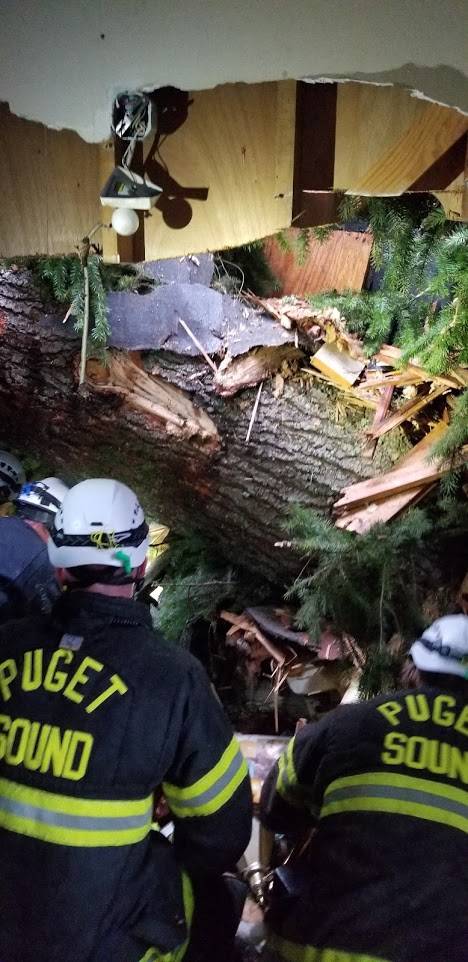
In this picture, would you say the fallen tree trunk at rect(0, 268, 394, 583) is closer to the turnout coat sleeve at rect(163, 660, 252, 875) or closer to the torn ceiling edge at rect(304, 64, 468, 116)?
the turnout coat sleeve at rect(163, 660, 252, 875)

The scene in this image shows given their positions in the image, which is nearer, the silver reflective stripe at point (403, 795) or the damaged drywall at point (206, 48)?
the damaged drywall at point (206, 48)

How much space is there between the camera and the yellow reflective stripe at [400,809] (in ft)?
5.43

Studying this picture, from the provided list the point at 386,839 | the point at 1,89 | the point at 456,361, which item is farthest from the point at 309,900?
the point at 1,89

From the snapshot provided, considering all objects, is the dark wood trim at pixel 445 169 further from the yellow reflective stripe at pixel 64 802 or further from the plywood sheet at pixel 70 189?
the yellow reflective stripe at pixel 64 802

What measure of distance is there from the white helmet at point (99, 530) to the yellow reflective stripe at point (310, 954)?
1074 mm

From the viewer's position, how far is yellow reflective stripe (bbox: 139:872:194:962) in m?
1.74

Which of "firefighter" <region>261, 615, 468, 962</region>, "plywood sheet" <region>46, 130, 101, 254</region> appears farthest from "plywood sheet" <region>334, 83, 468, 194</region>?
"firefighter" <region>261, 615, 468, 962</region>

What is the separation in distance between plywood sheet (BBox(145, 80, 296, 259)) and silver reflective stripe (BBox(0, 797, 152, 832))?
4.96 feet

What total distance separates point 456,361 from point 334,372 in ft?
1.87

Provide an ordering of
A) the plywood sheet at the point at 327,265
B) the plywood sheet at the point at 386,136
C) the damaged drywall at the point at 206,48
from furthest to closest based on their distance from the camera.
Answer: the plywood sheet at the point at 327,265, the plywood sheet at the point at 386,136, the damaged drywall at the point at 206,48

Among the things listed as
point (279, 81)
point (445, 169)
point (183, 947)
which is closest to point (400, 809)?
point (183, 947)

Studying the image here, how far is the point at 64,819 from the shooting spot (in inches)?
65.0

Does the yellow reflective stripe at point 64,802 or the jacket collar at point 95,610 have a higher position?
the jacket collar at point 95,610

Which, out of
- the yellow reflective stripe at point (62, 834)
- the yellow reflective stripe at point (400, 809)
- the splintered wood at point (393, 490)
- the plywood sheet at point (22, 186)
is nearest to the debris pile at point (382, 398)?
the splintered wood at point (393, 490)
